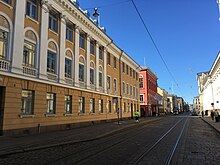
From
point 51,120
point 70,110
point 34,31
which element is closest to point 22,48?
point 34,31

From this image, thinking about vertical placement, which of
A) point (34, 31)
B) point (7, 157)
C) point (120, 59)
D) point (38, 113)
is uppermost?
point (120, 59)

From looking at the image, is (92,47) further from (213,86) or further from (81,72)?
(213,86)

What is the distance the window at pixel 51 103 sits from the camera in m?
18.0

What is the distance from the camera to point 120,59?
3734 cm

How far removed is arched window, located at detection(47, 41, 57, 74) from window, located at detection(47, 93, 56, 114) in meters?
2.15

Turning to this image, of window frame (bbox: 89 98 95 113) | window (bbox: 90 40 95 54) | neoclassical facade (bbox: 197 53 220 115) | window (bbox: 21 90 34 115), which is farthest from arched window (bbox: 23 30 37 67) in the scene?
neoclassical facade (bbox: 197 53 220 115)

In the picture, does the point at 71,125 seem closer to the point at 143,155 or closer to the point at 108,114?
the point at 108,114

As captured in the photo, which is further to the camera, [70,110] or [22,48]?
[70,110]

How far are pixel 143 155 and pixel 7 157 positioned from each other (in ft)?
17.4

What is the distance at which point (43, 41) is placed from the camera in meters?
17.7

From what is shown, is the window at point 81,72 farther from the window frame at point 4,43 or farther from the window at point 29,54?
the window frame at point 4,43

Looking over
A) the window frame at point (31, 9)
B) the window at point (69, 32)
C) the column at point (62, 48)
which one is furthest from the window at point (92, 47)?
the window frame at point (31, 9)

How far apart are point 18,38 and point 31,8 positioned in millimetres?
3320

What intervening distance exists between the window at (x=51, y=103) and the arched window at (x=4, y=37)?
5.16 metres
